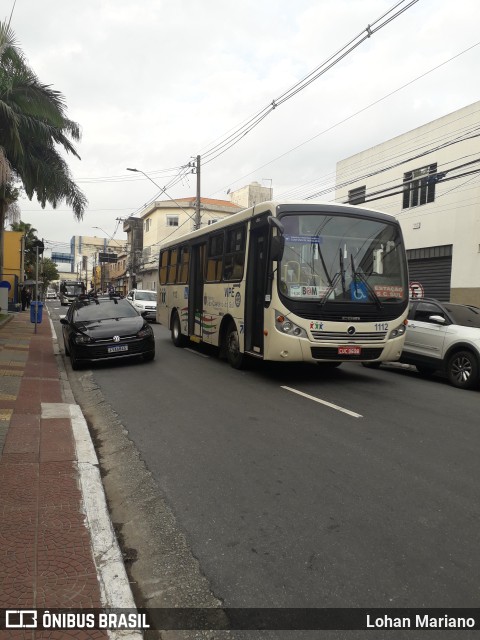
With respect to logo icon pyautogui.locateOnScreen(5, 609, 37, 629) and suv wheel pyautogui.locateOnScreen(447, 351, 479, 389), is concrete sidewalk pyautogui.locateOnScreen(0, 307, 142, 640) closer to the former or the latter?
logo icon pyautogui.locateOnScreen(5, 609, 37, 629)

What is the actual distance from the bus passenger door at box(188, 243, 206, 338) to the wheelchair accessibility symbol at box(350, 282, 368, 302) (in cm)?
476

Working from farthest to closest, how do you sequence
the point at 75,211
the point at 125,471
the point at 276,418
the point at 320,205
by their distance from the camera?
1. the point at 75,211
2. the point at 320,205
3. the point at 276,418
4. the point at 125,471

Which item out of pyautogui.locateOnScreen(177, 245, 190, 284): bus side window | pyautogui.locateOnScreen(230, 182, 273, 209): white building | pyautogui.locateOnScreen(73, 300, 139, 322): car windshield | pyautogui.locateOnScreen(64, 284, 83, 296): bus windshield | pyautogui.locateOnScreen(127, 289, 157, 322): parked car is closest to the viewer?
pyautogui.locateOnScreen(73, 300, 139, 322): car windshield

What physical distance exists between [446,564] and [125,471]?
2.96 metres

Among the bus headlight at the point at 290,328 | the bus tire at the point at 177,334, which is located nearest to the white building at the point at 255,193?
the bus tire at the point at 177,334

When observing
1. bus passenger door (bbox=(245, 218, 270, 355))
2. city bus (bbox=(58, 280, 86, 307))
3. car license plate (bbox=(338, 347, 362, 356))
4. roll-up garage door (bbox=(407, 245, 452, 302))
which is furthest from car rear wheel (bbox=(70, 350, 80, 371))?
city bus (bbox=(58, 280, 86, 307))

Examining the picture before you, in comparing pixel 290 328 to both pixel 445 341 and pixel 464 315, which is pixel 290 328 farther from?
pixel 464 315

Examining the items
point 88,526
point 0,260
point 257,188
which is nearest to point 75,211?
point 0,260

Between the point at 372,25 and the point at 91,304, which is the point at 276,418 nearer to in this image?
the point at 91,304

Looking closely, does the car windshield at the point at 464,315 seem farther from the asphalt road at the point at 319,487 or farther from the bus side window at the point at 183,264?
the bus side window at the point at 183,264

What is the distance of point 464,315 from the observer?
9.86 meters

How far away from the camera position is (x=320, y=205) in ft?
26.9

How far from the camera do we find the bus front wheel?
1418cm

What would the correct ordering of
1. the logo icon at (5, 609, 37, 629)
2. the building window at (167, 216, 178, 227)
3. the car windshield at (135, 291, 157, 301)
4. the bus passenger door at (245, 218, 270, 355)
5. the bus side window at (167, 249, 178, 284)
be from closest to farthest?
the logo icon at (5, 609, 37, 629)
the bus passenger door at (245, 218, 270, 355)
the bus side window at (167, 249, 178, 284)
the car windshield at (135, 291, 157, 301)
the building window at (167, 216, 178, 227)
